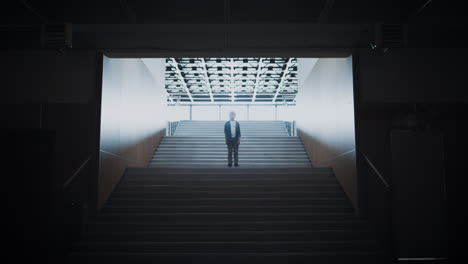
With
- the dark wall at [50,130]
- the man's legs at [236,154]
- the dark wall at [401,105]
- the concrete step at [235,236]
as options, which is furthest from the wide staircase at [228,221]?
the man's legs at [236,154]

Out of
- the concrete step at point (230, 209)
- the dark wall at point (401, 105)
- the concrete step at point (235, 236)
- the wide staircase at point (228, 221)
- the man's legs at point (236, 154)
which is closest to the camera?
the wide staircase at point (228, 221)

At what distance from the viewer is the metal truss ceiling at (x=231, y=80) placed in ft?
66.9

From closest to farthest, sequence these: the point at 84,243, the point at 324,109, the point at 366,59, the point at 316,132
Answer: the point at 84,243
the point at 366,59
the point at 324,109
the point at 316,132

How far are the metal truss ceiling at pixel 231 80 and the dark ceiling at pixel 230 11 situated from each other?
11649 millimetres

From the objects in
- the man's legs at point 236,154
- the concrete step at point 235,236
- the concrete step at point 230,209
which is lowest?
the concrete step at point 235,236

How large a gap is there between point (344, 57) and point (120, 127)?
14.5 feet

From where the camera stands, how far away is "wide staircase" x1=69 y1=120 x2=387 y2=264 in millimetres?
7215

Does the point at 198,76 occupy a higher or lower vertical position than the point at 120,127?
higher

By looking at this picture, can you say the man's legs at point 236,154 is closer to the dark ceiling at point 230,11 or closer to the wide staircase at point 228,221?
the wide staircase at point 228,221

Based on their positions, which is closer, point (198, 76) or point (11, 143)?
point (11, 143)

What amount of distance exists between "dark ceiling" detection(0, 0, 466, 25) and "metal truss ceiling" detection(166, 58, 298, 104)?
11649 mm

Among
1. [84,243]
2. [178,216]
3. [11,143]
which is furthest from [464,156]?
[11,143]

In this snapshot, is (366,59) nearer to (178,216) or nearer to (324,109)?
(324,109)

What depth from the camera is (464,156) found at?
8.52m
